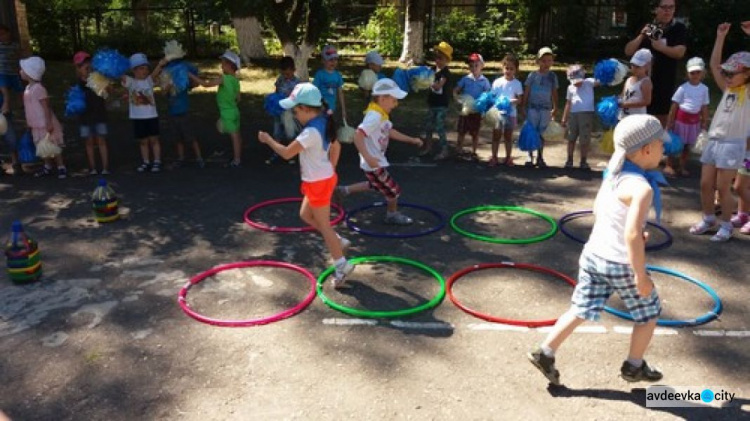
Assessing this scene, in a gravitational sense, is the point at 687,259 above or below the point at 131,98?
below

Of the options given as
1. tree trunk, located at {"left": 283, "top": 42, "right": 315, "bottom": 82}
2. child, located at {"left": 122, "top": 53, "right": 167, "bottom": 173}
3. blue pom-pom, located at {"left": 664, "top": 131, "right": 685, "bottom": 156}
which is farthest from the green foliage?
blue pom-pom, located at {"left": 664, "top": 131, "right": 685, "bottom": 156}

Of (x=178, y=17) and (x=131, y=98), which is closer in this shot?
(x=131, y=98)

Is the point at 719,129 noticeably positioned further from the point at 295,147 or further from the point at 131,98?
the point at 131,98

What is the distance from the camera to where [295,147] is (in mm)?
5777

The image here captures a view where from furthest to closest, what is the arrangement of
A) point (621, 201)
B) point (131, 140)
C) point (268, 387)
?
point (131, 140)
point (268, 387)
point (621, 201)

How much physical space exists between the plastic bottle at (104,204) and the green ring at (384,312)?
3371mm

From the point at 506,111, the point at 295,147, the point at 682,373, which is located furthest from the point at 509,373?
the point at 506,111

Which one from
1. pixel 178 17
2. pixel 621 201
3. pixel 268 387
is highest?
pixel 178 17

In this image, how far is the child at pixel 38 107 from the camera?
9.40m

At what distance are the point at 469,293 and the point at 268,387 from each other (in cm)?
238

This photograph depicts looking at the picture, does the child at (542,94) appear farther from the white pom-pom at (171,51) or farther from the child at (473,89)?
the white pom-pom at (171,51)

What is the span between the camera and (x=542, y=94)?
10.0 m

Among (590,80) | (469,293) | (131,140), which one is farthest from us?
(131,140)

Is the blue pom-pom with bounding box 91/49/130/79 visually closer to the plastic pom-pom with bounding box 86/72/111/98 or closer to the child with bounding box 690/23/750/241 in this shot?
the plastic pom-pom with bounding box 86/72/111/98
